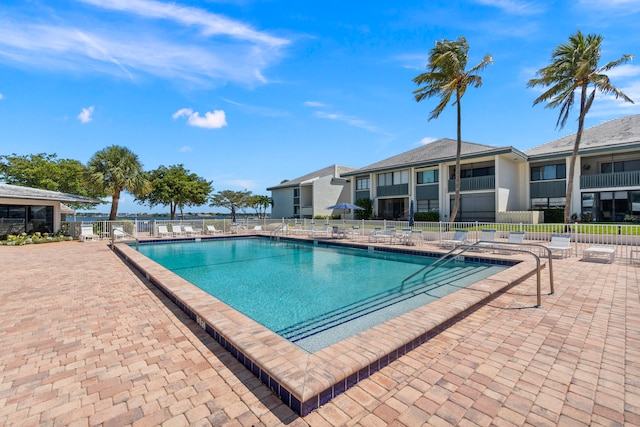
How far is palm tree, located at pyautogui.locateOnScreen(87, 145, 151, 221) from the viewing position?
20.1 m

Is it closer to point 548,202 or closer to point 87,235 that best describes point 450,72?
point 548,202

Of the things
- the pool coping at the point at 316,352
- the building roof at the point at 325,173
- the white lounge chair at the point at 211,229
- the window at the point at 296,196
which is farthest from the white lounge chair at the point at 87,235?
the window at the point at 296,196

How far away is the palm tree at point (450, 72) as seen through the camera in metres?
17.3

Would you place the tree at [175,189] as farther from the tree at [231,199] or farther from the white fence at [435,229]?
the white fence at [435,229]

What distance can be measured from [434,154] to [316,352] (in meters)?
24.8

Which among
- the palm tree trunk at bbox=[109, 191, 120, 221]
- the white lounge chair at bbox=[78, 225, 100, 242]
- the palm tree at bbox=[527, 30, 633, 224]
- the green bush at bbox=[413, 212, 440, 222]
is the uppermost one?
the palm tree at bbox=[527, 30, 633, 224]

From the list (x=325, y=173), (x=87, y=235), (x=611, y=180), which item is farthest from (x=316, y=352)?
(x=325, y=173)

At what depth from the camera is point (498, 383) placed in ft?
9.25

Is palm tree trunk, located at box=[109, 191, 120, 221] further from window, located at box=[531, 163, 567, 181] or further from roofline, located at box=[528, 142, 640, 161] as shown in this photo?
window, located at box=[531, 163, 567, 181]

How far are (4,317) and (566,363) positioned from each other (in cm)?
827

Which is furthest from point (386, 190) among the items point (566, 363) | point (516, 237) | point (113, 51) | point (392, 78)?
point (566, 363)

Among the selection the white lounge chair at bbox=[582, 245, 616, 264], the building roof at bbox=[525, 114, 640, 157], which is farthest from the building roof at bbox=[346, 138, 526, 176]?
the white lounge chair at bbox=[582, 245, 616, 264]

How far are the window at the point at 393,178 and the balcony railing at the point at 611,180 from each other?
1219 centimetres

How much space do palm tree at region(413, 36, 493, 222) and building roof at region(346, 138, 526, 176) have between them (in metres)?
3.53
